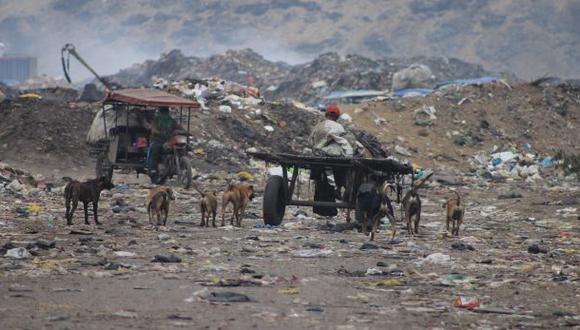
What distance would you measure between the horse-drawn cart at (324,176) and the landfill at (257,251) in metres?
0.24

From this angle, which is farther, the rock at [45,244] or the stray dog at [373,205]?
the stray dog at [373,205]

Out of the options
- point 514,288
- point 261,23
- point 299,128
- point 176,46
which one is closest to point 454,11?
point 261,23

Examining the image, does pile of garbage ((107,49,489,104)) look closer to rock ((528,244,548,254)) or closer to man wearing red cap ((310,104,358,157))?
man wearing red cap ((310,104,358,157))

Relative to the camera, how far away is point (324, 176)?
44.1ft

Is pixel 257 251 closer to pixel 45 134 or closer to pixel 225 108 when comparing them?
pixel 45 134

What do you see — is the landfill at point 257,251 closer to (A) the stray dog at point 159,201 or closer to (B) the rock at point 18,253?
(B) the rock at point 18,253

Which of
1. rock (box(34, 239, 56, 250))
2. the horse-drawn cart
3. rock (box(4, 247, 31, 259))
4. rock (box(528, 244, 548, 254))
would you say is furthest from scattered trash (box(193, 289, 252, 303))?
the horse-drawn cart

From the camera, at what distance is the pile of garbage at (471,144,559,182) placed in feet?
83.9

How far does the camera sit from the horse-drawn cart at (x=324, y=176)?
492 inches

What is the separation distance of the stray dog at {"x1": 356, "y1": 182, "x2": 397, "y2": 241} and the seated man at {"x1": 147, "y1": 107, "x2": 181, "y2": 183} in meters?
6.35

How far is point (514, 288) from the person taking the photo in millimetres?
8492

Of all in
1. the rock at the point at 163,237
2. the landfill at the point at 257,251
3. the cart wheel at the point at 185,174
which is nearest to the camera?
the landfill at the point at 257,251

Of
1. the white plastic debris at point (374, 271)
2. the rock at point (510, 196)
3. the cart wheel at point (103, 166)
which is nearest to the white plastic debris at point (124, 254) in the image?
the white plastic debris at point (374, 271)

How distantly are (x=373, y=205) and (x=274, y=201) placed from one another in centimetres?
141
